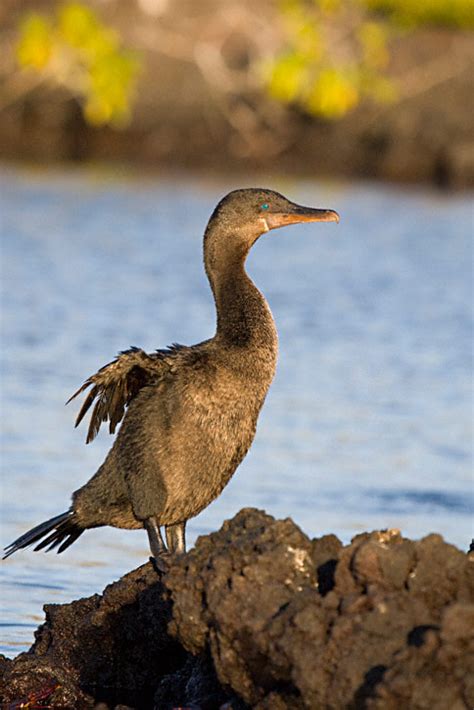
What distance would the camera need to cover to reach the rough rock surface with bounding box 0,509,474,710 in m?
4.34

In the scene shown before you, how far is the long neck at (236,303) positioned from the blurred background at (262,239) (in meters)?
1.52

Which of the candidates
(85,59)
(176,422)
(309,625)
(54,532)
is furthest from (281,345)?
(85,59)

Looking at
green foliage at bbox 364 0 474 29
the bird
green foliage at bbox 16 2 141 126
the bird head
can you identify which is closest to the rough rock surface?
the bird

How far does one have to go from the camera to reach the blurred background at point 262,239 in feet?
30.8

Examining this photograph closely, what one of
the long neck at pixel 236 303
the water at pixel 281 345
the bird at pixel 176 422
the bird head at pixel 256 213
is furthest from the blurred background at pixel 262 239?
the bird head at pixel 256 213

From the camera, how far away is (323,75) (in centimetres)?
2847

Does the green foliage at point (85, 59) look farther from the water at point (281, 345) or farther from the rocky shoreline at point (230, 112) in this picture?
the water at point (281, 345)

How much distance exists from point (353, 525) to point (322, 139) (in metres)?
21.1

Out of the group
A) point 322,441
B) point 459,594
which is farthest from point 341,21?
point 459,594

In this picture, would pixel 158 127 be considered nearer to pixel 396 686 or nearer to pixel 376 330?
pixel 376 330

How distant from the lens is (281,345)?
13.7 m

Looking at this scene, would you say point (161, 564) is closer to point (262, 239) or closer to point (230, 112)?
point (262, 239)

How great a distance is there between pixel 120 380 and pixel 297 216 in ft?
3.86

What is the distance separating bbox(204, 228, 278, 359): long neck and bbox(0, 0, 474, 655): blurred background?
1516 millimetres
